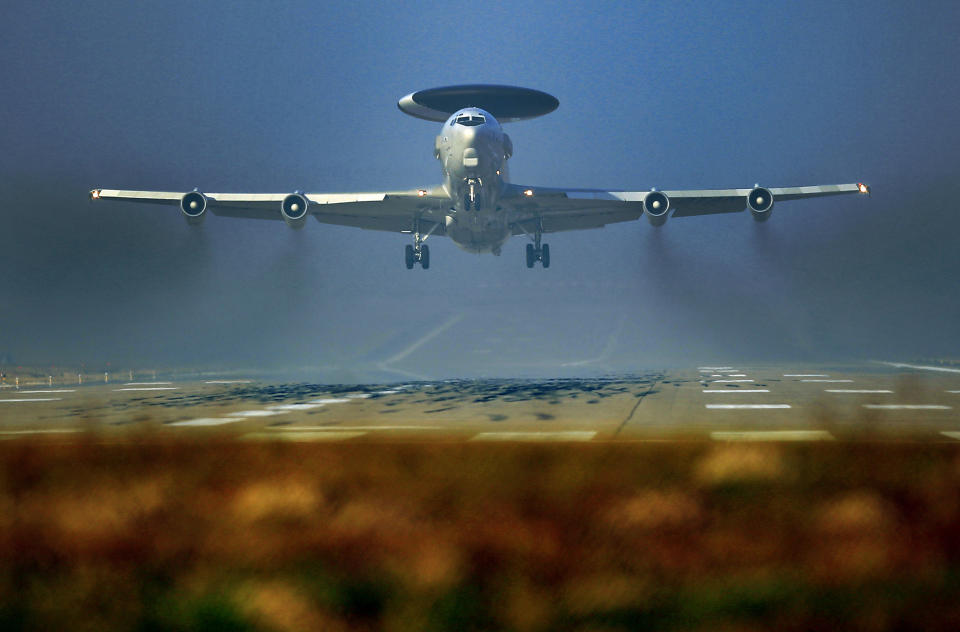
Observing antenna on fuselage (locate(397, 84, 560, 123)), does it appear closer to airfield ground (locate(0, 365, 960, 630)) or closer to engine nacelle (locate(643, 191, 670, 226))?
engine nacelle (locate(643, 191, 670, 226))

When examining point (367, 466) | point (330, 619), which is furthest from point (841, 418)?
point (330, 619)

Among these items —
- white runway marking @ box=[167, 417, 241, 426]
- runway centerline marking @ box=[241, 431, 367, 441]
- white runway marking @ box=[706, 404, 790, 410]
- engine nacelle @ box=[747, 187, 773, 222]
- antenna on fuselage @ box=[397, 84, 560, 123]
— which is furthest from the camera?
antenna on fuselage @ box=[397, 84, 560, 123]

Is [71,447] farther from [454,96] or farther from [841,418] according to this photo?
[454,96]

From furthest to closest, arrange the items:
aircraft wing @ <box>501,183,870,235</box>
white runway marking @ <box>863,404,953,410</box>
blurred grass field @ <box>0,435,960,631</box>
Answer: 1. aircraft wing @ <box>501,183,870,235</box>
2. white runway marking @ <box>863,404,953,410</box>
3. blurred grass field @ <box>0,435,960,631</box>

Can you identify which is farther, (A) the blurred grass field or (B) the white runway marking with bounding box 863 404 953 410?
(B) the white runway marking with bounding box 863 404 953 410

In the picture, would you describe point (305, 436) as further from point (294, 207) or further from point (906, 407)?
point (294, 207)

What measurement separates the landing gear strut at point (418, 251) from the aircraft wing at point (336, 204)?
0.78 metres

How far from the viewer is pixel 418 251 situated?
51469 millimetres

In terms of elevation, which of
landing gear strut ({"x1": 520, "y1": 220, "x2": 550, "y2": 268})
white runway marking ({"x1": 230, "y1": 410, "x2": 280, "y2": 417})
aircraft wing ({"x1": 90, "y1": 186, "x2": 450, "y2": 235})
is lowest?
white runway marking ({"x1": 230, "y1": 410, "x2": 280, "y2": 417})

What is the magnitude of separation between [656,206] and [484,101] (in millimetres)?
68681

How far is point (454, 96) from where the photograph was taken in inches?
4245

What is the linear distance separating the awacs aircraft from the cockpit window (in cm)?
6

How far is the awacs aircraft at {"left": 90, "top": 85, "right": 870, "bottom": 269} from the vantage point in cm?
4159

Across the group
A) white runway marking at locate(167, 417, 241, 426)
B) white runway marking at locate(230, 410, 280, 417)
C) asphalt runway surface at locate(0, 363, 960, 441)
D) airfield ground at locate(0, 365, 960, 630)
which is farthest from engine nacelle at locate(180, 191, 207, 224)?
airfield ground at locate(0, 365, 960, 630)
